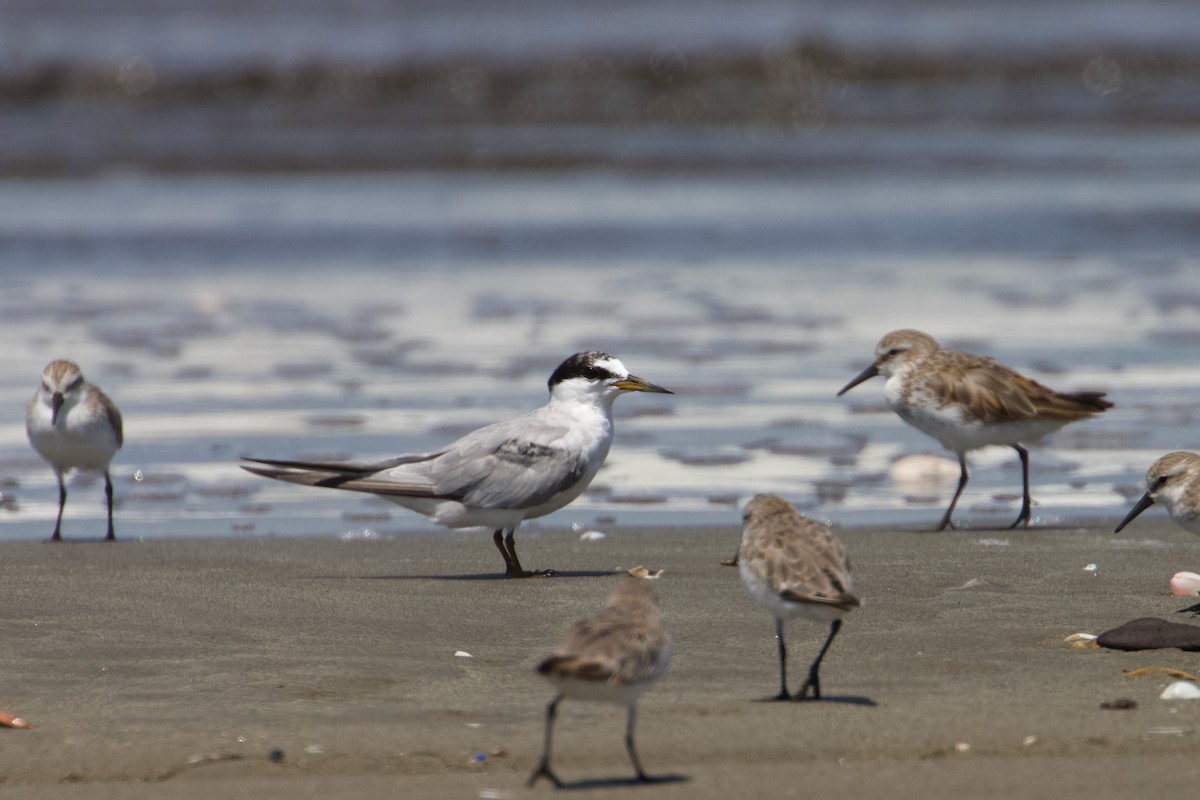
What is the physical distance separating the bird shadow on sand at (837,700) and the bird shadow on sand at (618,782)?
65cm

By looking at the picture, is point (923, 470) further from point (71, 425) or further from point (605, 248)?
point (605, 248)

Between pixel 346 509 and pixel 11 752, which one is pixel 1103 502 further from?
pixel 11 752

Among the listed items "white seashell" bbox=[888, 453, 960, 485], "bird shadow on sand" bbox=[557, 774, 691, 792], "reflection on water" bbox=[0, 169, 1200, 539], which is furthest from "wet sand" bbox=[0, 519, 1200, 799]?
"white seashell" bbox=[888, 453, 960, 485]

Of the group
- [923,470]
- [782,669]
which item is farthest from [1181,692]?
[923,470]

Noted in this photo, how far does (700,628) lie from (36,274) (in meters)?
10.4

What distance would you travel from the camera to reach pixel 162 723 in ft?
15.3

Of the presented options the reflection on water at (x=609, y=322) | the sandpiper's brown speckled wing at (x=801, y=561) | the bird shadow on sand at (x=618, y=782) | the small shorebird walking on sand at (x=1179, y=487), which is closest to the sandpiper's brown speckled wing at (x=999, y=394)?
the reflection on water at (x=609, y=322)

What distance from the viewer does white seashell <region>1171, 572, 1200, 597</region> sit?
6129 millimetres

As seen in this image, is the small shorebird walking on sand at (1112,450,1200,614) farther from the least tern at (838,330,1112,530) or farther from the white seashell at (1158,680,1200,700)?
the least tern at (838,330,1112,530)

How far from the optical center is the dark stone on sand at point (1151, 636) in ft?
17.2

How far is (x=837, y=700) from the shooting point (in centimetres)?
484

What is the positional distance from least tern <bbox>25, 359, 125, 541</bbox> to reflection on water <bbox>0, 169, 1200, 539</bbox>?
0.98 feet

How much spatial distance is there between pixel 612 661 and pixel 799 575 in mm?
904

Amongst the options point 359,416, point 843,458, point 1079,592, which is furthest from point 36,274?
point 1079,592
